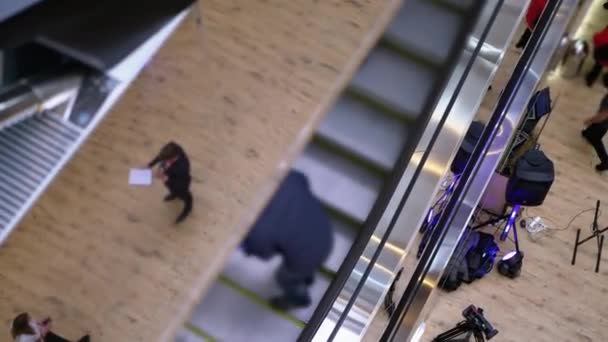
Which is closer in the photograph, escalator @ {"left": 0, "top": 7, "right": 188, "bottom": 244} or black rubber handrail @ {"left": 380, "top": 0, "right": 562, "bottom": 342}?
black rubber handrail @ {"left": 380, "top": 0, "right": 562, "bottom": 342}

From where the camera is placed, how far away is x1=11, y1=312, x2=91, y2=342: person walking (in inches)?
177

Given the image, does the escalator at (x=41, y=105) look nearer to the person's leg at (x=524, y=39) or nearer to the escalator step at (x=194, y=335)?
the escalator step at (x=194, y=335)

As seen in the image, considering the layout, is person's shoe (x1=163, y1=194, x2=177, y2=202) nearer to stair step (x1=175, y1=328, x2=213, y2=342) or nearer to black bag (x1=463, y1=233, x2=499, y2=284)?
stair step (x1=175, y1=328, x2=213, y2=342)

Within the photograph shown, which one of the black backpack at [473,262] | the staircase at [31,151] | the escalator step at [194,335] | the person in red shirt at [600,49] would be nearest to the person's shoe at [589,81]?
the person in red shirt at [600,49]

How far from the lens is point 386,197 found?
13.4 ft

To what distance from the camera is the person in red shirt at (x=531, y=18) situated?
13.5 ft

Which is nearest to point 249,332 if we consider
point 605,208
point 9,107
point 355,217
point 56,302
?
point 355,217

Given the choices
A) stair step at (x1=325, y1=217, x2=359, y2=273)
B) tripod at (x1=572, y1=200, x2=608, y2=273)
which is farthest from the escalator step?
tripod at (x1=572, y1=200, x2=608, y2=273)

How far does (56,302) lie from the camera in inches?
192

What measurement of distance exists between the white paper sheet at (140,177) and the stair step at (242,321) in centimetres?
128

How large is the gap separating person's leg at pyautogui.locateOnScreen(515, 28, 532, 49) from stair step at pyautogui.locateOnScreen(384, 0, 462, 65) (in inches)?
18.5

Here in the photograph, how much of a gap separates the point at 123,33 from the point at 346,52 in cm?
190

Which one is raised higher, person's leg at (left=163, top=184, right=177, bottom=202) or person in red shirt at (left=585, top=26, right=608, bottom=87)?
person in red shirt at (left=585, top=26, right=608, bottom=87)

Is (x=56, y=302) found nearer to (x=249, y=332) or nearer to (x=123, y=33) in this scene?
(x=249, y=332)
